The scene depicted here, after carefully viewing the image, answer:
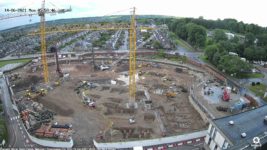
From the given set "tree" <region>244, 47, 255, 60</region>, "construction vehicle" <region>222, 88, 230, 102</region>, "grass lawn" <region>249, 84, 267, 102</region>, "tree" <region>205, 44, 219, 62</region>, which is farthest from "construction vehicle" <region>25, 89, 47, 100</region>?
"tree" <region>244, 47, 255, 60</region>

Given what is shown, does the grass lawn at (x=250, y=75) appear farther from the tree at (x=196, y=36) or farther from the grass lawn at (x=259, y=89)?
the tree at (x=196, y=36)

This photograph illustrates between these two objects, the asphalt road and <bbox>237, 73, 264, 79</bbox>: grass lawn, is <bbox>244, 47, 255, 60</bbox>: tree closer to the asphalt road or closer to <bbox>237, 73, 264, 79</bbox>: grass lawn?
<bbox>237, 73, 264, 79</bbox>: grass lawn

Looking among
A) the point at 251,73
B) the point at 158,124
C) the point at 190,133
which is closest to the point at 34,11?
the point at 158,124

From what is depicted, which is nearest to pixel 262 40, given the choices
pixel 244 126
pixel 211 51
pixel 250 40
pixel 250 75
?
pixel 250 40

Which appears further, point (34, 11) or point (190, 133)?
point (34, 11)

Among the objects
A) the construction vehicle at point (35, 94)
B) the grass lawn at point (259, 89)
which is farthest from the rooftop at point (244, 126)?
the construction vehicle at point (35, 94)

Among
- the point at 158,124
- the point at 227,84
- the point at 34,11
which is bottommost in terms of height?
the point at 158,124

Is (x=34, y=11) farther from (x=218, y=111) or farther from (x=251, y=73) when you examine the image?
(x=251, y=73)
